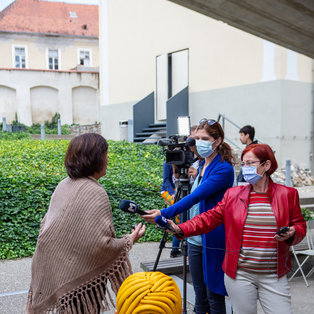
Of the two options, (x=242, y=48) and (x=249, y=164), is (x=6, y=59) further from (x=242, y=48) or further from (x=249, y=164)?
(x=249, y=164)

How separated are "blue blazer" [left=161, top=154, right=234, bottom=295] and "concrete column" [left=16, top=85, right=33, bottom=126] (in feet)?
85.1

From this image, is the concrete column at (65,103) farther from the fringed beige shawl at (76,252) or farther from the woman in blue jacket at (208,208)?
the fringed beige shawl at (76,252)

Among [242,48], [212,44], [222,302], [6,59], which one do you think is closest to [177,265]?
[222,302]

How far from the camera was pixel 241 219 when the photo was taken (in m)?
2.62

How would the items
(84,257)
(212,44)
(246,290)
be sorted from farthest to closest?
(212,44), (246,290), (84,257)

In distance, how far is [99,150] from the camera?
2471 millimetres

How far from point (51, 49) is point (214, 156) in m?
33.5

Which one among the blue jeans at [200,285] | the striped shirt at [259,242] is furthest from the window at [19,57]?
the striped shirt at [259,242]

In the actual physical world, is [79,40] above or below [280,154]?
above

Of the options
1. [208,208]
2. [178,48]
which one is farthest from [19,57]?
[208,208]

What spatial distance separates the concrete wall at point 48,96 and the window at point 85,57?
23.1 feet

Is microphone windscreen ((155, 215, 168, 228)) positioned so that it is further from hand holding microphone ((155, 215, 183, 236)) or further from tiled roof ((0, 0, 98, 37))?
tiled roof ((0, 0, 98, 37))

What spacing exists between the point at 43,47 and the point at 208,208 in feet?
110

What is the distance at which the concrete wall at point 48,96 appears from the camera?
26.9 meters
